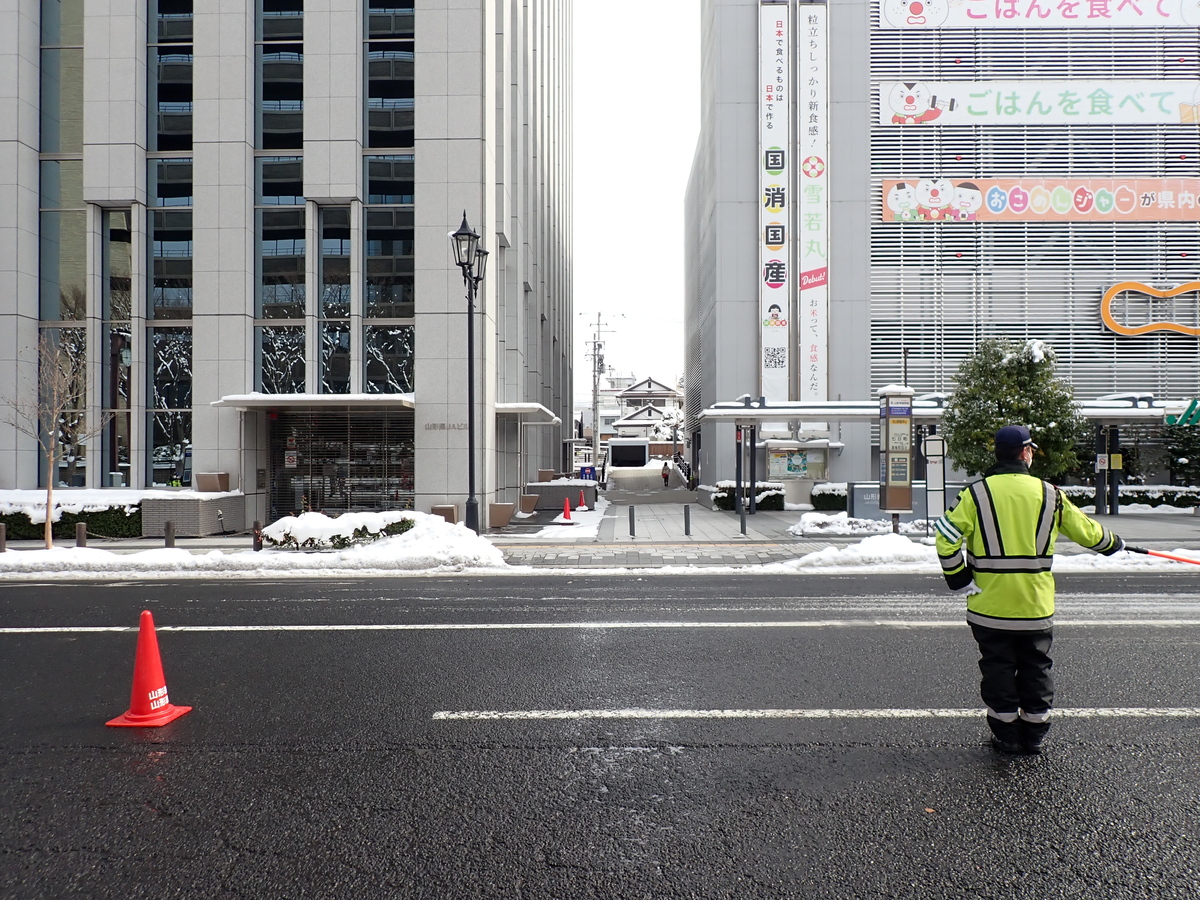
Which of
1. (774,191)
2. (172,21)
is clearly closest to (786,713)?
(172,21)

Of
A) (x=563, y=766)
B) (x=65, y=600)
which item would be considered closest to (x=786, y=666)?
(x=563, y=766)

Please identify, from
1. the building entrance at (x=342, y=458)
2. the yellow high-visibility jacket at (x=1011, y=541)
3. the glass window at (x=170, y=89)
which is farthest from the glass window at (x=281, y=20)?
the yellow high-visibility jacket at (x=1011, y=541)

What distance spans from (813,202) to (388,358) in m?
18.2

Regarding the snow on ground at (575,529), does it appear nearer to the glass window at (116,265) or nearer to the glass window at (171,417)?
the glass window at (171,417)

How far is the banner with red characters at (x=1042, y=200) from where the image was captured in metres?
30.3

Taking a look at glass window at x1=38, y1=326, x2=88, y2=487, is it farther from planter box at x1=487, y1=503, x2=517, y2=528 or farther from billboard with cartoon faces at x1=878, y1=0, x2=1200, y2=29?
billboard with cartoon faces at x1=878, y1=0, x2=1200, y2=29

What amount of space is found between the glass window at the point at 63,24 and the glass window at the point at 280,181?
6087 mm

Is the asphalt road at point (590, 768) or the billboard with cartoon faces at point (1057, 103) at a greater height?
the billboard with cartoon faces at point (1057, 103)

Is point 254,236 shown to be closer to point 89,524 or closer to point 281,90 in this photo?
point 281,90

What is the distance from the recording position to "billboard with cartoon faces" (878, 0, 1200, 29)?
99.1 feet

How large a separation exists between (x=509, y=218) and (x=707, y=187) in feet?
48.3

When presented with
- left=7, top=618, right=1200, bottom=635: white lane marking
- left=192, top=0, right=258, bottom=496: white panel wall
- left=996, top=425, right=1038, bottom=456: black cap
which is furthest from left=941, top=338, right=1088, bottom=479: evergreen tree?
left=192, top=0, right=258, bottom=496: white panel wall

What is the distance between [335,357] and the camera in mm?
20844

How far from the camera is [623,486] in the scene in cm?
5106
